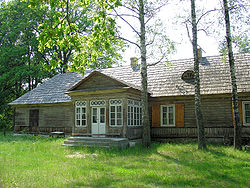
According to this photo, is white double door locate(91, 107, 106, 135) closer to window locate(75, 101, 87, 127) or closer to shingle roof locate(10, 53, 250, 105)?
window locate(75, 101, 87, 127)

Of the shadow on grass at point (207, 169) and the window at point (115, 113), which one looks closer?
the shadow on grass at point (207, 169)

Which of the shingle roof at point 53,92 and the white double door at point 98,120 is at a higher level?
the shingle roof at point 53,92

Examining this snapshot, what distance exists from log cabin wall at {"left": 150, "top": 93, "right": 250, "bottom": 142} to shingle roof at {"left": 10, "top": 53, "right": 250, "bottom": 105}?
0.53m

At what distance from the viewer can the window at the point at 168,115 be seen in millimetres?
17844

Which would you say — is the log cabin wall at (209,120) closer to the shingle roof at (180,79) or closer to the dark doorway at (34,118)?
the shingle roof at (180,79)

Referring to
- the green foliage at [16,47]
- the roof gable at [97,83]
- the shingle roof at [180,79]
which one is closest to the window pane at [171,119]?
the shingle roof at [180,79]

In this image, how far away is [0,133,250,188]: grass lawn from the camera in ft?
23.9

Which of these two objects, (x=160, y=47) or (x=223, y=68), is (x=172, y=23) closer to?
(x=160, y=47)

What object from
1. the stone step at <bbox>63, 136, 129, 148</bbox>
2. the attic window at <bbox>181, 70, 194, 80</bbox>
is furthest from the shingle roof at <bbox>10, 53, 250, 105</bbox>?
the stone step at <bbox>63, 136, 129, 148</bbox>

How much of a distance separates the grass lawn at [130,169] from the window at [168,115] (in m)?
5.13

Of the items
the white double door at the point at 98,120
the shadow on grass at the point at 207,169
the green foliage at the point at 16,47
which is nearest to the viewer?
the shadow on grass at the point at 207,169

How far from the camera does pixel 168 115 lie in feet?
58.9

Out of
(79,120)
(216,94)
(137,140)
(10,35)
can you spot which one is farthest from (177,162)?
(10,35)

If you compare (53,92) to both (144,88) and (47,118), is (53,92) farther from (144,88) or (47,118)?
(144,88)
